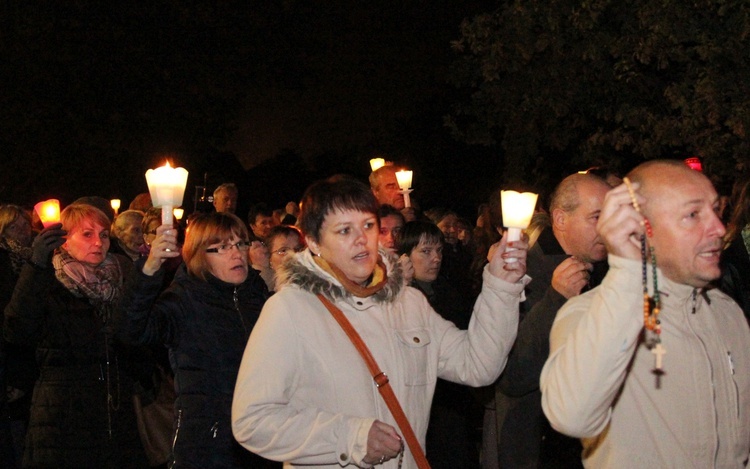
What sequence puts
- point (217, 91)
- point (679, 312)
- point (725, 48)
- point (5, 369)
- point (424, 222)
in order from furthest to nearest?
point (217, 91) < point (725, 48) < point (424, 222) < point (5, 369) < point (679, 312)

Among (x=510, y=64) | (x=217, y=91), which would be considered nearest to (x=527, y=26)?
(x=510, y=64)

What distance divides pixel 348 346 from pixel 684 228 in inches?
58.2

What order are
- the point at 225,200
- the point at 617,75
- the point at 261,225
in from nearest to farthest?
the point at 225,200
the point at 261,225
the point at 617,75

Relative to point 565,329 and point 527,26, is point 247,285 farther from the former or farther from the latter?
point 527,26

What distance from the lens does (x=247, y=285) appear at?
5.71 m

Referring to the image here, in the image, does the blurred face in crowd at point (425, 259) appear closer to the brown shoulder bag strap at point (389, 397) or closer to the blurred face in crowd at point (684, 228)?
the brown shoulder bag strap at point (389, 397)

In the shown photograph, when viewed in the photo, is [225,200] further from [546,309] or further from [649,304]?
[649,304]

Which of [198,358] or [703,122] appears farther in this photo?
[703,122]

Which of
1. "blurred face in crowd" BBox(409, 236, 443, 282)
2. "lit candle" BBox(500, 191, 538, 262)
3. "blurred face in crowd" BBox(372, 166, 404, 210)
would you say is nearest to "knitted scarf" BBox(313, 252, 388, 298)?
"lit candle" BBox(500, 191, 538, 262)

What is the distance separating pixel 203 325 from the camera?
5.25m

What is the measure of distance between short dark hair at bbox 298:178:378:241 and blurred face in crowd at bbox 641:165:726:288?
4.37ft

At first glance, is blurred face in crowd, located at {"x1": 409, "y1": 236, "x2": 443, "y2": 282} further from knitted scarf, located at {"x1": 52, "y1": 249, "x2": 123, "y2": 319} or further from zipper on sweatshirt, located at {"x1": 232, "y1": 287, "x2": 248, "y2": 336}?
knitted scarf, located at {"x1": 52, "y1": 249, "x2": 123, "y2": 319}

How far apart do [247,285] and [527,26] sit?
13.3 meters

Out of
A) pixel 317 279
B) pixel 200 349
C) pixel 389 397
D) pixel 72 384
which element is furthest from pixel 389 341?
pixel 72 384
